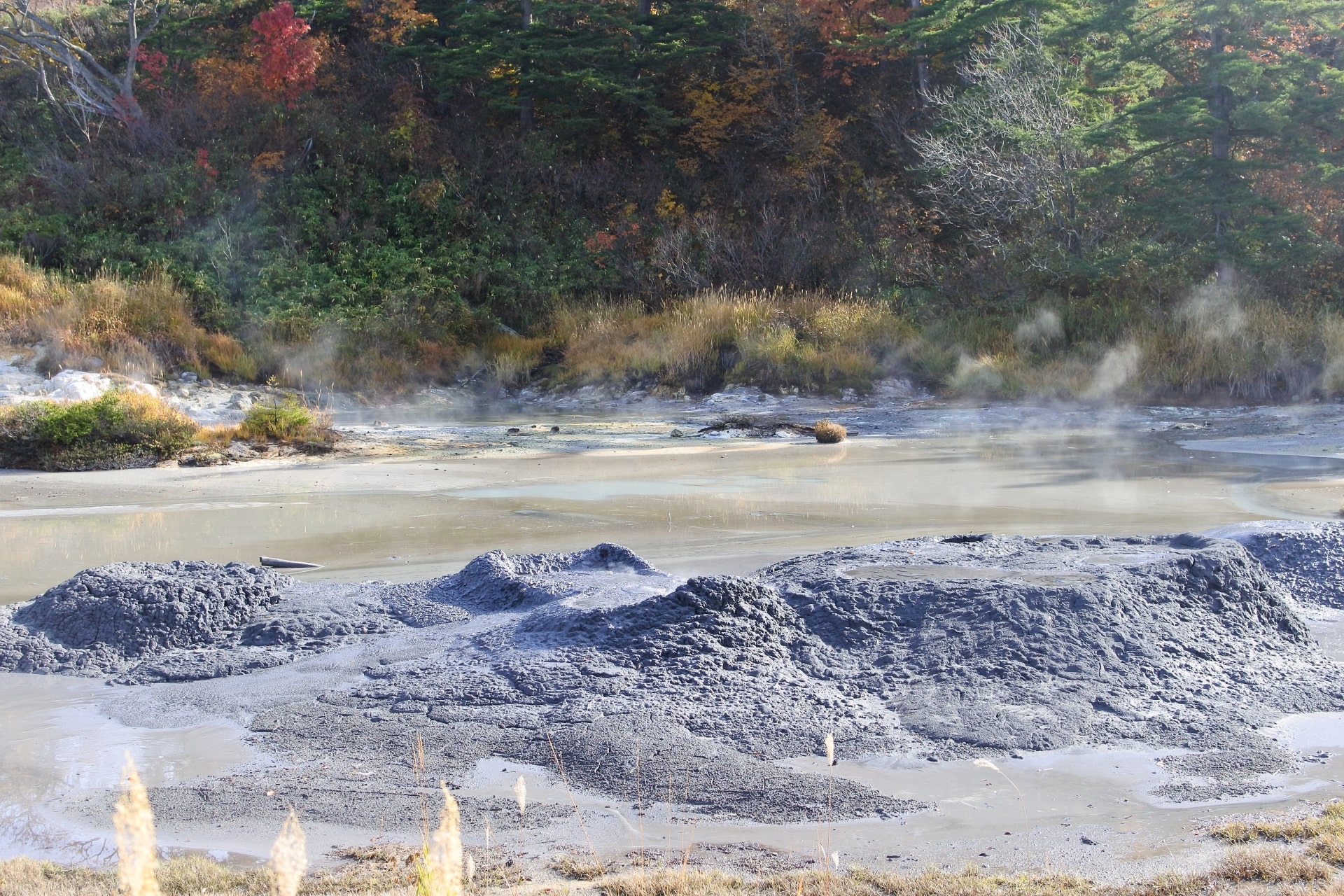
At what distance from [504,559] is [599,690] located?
→ 2279mm

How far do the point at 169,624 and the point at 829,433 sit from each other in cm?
1021

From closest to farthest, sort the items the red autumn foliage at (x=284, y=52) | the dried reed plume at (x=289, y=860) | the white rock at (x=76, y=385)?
the dried reed plume at (x=289, y=860)
the white rock at (x=76, y=385)
the red autumn foliage at (x=284, y=52)

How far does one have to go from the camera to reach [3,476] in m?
12.7

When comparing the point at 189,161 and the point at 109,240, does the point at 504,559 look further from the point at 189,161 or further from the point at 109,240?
the point at 189,161

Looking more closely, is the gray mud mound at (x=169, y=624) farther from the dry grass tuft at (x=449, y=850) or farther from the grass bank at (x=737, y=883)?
the dry grass tuft at (x=449, y=850)

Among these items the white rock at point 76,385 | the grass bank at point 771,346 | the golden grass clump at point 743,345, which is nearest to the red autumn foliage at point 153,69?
the grass bank at point 771,346

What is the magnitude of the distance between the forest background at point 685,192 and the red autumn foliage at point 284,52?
0.24 ft

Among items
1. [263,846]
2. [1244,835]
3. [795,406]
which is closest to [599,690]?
[263,846]

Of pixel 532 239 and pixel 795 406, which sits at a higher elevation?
pixel 532 239

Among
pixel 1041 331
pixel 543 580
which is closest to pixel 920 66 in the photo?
pixel 1041 331

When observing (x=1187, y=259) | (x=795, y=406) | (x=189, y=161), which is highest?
(x=189, y=161)

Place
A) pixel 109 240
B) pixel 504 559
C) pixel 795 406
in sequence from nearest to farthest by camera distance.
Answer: pixel 504 559 < pixel 795 406 < pixel 109 240

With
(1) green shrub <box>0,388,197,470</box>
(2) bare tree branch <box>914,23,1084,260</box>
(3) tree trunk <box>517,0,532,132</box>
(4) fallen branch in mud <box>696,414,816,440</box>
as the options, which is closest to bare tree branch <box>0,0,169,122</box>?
(3) tree trunk <box>517,0,532,132</box>

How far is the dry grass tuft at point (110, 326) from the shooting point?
1911 cm
